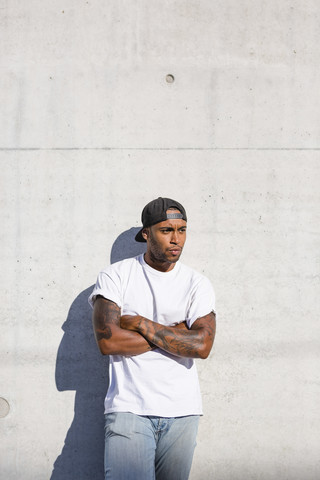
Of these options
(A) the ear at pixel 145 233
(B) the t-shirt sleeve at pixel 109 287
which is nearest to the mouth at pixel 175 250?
(A) the ear at pixel 145 233

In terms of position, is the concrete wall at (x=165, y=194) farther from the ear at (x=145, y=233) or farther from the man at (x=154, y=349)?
the man at (x=154, y=349)

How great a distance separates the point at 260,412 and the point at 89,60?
2.89 m

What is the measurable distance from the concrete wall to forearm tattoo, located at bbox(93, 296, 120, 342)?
72cm

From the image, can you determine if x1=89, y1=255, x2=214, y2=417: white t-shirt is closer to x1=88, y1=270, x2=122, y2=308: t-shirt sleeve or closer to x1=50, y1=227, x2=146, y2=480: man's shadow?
x1=88, y1=270, x2=122, y2=308: t-shirt sleeve

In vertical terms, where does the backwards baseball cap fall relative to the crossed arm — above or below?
above

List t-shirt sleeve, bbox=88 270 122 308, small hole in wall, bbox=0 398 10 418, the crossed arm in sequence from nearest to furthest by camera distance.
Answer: the crossed arm
t-shirt sleeve, bbox=88 270 122 308
small hole in wall, bbox=0 398 10 418

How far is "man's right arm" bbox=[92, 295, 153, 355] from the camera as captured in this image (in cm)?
292

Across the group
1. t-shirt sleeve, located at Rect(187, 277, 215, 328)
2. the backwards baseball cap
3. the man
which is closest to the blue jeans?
the man

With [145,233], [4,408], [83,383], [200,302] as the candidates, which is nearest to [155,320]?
[200,302]

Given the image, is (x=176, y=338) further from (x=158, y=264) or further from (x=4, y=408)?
(x=4, y=408)

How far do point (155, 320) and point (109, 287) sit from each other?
1.14 ft

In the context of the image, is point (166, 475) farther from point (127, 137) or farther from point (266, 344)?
point (127, 137)

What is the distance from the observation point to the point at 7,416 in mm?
3652

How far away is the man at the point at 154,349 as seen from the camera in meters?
2.89
